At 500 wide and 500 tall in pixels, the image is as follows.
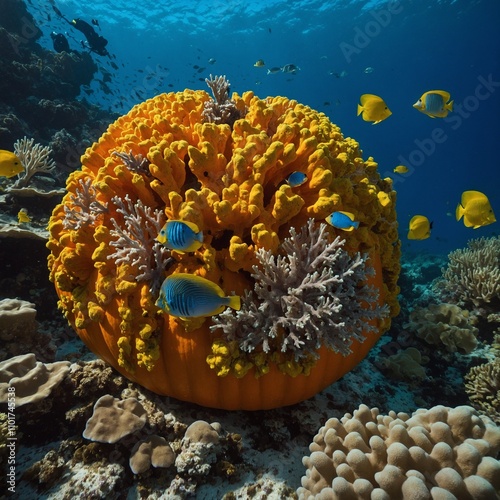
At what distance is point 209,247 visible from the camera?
8.16 feet

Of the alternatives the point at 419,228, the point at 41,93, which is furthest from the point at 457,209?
the point at 41,93

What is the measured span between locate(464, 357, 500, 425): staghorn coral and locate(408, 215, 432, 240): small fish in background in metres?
2.06

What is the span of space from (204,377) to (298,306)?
93 centimetres

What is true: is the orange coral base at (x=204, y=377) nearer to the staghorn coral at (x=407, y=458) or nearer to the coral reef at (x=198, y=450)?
the coral reef at (x=198, y=450)

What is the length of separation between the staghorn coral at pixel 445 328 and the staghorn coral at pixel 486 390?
0.66 meters

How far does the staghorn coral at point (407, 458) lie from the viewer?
1.70 meters

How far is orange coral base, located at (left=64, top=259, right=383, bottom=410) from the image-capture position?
8.21ft

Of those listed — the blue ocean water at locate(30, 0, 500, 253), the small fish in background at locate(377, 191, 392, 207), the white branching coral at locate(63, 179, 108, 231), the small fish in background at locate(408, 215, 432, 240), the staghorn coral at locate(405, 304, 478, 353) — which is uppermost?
the blue ocean water at locate(30, 0, 500, 253)

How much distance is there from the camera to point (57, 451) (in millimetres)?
2605

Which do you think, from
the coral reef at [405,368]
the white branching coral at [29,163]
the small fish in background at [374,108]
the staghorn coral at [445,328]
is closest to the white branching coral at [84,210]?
the coral reef at [405,368]

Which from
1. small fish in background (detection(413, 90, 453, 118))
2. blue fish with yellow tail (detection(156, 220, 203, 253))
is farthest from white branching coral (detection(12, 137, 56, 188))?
small fish in background (detection(413, 90, 453, 118))

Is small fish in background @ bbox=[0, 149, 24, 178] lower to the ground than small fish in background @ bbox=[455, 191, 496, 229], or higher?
lower

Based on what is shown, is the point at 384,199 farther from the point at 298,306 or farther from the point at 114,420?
the point at 114,420

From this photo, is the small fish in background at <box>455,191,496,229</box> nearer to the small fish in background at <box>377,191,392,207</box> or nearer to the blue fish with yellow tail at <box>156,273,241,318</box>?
the small fish in background at <box>377,191,392,207</box>
